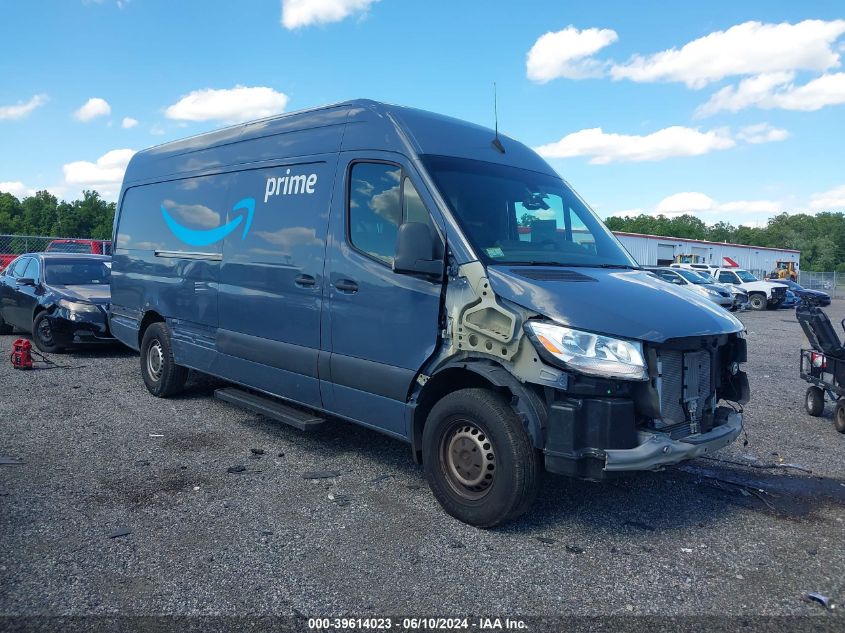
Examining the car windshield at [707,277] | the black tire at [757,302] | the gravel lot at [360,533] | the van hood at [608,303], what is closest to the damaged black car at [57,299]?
the gravel lot at [360,533]

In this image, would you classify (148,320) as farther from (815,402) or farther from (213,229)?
(815,402)

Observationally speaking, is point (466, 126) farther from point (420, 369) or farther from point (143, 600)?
point (143, 600)

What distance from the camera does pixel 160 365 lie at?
7.41 meters

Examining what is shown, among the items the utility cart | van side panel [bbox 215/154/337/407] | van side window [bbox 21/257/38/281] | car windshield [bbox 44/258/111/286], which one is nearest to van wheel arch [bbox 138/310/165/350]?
van side panel [bbox 215/154/337/407]

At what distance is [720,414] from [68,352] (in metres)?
9.96

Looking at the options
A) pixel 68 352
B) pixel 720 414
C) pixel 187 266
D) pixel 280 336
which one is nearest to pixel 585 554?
pixel 720 414

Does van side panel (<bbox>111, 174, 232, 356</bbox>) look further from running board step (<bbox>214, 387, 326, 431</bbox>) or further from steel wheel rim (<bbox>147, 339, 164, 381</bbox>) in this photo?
running board step (<bbox>214, 387, 326, 431</bbox>)

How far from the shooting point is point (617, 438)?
3.61m

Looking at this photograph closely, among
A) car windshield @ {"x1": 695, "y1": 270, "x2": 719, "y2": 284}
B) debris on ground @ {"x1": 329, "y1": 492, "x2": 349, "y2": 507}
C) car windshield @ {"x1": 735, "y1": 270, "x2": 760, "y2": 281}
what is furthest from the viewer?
car windshield @ {"x1": 735, "y1": 270, "x2": 760, "y2": 281}

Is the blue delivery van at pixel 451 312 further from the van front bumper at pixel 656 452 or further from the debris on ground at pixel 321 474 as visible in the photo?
the debris on ground at pixel 321 474

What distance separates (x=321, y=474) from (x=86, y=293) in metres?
7.36

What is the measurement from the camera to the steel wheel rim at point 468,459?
3.98m

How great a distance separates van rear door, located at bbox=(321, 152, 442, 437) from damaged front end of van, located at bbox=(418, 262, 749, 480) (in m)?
0.29

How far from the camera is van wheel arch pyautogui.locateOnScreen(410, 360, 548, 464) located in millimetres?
3729
